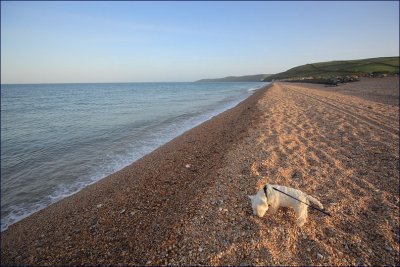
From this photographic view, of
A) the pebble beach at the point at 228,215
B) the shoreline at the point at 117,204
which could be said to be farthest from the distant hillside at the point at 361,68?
the shoreline at the point at 117,204

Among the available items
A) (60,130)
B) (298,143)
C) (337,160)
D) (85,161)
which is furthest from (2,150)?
(337,160)

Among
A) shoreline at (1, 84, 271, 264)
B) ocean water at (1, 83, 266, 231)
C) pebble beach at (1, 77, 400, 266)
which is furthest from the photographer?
ocean water at (1, 83, 266, 231)

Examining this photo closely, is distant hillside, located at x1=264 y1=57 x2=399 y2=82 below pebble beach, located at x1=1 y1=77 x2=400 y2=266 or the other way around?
the other way around

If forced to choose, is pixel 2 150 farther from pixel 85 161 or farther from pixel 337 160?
pixel 337 160

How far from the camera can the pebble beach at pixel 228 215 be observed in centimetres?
314

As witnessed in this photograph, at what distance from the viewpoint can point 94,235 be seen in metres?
3.93

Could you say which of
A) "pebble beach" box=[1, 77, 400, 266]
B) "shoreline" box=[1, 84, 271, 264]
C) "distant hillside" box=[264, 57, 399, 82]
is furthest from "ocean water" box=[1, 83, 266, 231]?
"distant hillside" box=[264, 57, 399, 82]

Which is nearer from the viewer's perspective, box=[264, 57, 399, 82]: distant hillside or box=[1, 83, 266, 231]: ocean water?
box=[1, 83, 266, 231]: ocean water

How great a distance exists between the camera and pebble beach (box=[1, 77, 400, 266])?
3139 mm

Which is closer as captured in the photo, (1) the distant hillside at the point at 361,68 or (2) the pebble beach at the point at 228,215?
(2) the pebble beach at the point at 228,215

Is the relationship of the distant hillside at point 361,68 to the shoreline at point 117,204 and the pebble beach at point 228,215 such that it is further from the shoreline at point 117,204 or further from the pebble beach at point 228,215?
the shoreline at point 117,204

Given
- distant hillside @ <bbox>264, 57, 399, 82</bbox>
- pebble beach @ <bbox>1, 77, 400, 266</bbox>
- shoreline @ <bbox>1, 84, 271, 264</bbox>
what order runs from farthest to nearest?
distant hillside @ <bbox>264, 57, 399, 82</bbox>
shoreline @ <bbox>1, 84, 271, 264</bbox>
pebble beach @ <bbox>1, 77, 400, 266</bbox>

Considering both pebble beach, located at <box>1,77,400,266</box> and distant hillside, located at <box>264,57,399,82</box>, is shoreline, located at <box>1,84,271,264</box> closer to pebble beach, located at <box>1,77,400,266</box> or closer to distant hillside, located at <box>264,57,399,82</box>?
pebble beach, located at <box>1,77,400,266</box>

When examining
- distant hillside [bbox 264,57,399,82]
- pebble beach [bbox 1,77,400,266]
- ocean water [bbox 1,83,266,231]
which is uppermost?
distant hillside [bbox 264,57,399,82]
